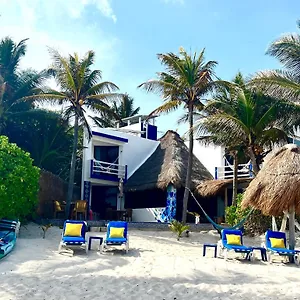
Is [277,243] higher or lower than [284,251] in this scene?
higher

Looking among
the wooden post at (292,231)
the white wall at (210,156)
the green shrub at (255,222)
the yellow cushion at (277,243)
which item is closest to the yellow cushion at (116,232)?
the yellow cushion at (277,243)

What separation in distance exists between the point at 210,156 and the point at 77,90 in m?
8.24

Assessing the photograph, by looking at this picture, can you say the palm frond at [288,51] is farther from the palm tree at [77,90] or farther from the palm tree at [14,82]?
the palm tree at [14,82]

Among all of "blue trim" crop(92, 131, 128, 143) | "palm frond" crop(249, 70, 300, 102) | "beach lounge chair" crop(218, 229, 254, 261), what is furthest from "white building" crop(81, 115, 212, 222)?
"beach lounge chair" crop(218, 229, 254, 261)

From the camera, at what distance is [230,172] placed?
21.9m

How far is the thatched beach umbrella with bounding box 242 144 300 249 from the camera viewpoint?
12.8 metres

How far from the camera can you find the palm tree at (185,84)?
18.4 m

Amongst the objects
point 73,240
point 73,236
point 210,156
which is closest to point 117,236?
point 73,236

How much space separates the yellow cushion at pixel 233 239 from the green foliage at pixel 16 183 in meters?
6.67

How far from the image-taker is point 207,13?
10000mm

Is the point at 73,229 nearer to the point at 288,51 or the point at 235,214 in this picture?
the point at 235,214

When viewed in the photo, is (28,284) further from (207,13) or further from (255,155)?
(255,155)

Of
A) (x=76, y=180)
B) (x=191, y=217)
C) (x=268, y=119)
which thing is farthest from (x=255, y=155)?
(x=76, y=180)

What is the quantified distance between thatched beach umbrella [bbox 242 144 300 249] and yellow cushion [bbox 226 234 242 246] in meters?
1.20
